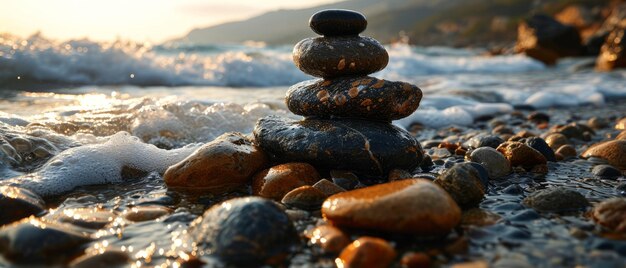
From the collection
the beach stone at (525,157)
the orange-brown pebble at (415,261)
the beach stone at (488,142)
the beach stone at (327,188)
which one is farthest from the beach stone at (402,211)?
the beach stone at (488,142)

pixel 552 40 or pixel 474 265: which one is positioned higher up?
pixel 552 40

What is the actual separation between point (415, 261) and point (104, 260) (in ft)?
4.20

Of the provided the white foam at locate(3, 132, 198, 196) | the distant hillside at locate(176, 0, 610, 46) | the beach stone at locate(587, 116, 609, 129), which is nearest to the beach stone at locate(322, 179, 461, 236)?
the white foam at locate(3, 132, 198, 196)

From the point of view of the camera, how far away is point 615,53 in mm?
15789

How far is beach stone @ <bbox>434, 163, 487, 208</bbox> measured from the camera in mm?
2734

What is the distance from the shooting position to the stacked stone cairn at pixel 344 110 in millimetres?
3420

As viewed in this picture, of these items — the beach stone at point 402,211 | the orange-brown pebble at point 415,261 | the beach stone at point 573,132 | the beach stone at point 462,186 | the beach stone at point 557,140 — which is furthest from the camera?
the beach stone at point 573,132

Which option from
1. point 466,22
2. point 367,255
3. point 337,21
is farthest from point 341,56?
point 466,22

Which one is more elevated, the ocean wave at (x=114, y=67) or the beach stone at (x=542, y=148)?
the ocean wave at (x=114, y=67)

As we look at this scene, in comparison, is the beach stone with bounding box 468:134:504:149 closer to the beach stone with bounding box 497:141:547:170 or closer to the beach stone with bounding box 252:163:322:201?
the beach stone with bounding box 497:141:547:170

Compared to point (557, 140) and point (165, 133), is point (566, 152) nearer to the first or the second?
point (557, 140)

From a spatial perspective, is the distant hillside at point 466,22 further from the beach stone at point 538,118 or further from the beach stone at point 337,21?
the beach stone at point 337,21

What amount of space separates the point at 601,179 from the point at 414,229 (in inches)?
74.5

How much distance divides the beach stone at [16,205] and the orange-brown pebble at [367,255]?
5.73ft
